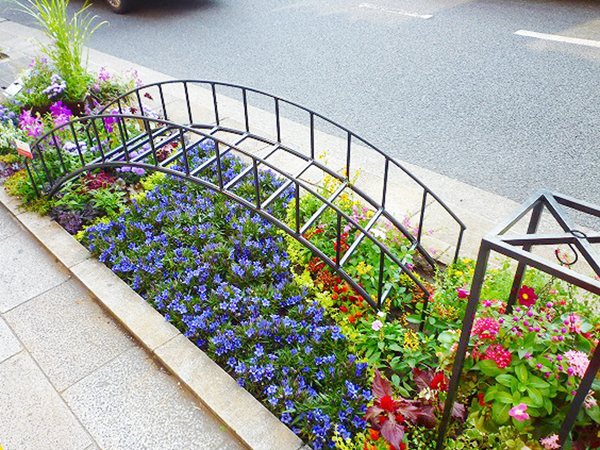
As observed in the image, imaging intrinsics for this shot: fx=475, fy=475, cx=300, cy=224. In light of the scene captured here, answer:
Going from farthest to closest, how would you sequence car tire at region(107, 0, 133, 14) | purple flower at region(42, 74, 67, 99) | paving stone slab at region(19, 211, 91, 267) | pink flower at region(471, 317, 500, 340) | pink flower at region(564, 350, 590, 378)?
car tire at region(107, 0, 133, 14) < purple flower at region(42, 74, 67, 99) < paving stone slab at region(19, 211, 91, 267) < pink flower at region(471, 317, 500, 340) < pink flower at region(564, 350, 590, 378)

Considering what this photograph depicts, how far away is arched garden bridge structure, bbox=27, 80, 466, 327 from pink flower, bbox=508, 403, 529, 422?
1.04 m

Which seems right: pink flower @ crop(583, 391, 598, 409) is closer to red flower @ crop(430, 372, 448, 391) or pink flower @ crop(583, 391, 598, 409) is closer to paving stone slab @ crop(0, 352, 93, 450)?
red flower @ crop(430, 372, 448, 391)

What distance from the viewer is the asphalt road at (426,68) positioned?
4922 millimetres

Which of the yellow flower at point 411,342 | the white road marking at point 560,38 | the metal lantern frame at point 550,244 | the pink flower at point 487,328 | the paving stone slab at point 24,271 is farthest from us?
the white road marking at point 560,38

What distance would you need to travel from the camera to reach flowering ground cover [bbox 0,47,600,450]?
1970mm

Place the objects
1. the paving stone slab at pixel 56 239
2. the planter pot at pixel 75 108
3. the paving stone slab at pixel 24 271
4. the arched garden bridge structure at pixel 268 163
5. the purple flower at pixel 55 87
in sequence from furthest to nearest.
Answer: the planter pot at pixel 75 108
the purple flower at pixel 55 87
the paving stone slab at pixel 56 239
the paving stone slab at pixel 24 271
the arched garden bridge structure at pixel 268 163

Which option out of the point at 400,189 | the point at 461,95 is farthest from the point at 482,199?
the point at 461,95

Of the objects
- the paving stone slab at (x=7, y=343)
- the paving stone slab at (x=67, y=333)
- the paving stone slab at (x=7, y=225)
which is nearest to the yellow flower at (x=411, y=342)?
the paving stone slab at (x=67, y=333)

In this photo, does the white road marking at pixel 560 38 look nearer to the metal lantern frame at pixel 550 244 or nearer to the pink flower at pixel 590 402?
the metal lantern frame at pixel 550 244

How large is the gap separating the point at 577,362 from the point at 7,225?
4.37m

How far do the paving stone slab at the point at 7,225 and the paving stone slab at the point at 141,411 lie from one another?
6.28ft

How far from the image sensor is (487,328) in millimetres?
2078

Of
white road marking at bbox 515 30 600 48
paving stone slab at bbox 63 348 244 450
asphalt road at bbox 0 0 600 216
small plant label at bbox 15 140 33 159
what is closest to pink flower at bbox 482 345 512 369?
paving stone slab at bbox 63 348 244 450

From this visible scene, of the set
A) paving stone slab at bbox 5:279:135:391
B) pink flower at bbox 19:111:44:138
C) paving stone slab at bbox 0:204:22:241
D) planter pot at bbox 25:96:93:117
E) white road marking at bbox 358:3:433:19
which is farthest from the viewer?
white road marking at bbox 358:3:433:19
